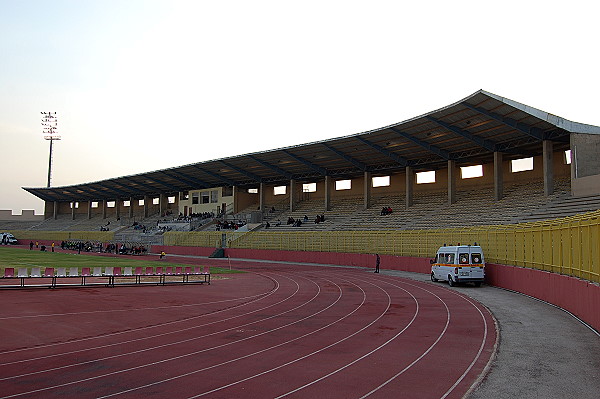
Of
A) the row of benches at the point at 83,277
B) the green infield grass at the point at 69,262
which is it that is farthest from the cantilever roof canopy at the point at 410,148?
the row of benches at the point at 83,277

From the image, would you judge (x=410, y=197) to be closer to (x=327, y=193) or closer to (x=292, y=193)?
(x=327, y=193)

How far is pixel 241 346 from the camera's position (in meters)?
11.6

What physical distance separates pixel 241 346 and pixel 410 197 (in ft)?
138

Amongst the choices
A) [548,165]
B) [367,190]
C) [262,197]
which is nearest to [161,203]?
[262,197]

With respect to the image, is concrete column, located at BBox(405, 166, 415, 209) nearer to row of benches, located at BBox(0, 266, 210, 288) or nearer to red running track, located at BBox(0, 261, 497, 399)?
row of benches, located at BBox(0, 266, 210, 288)

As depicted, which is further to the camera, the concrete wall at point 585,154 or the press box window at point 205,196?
the press box window at point 205,196

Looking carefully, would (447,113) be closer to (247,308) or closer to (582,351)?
(247,308)

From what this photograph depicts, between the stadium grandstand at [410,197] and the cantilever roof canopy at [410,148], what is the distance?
0.40 feet

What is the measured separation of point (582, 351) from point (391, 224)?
3682cm

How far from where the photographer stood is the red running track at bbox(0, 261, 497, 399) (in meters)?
Result: 8.44

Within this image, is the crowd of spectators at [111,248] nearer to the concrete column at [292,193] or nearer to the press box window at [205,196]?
the press box window at [205,196]

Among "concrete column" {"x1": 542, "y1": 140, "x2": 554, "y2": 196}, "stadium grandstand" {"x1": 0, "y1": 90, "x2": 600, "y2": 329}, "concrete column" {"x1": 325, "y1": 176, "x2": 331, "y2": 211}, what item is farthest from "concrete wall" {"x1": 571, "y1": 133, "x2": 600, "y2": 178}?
"concrete column" {"x1": 325, "y1": 176, "x2": 331, "y2": 211}

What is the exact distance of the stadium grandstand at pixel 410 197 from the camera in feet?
83.0

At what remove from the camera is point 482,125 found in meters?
39.1
